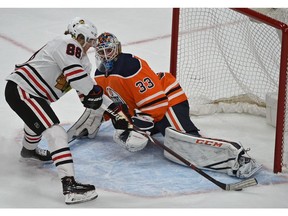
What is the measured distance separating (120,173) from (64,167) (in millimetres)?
399

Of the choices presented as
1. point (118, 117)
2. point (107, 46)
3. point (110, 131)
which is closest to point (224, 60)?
point (110, 131)

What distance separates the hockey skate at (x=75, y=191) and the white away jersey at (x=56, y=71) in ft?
1.28

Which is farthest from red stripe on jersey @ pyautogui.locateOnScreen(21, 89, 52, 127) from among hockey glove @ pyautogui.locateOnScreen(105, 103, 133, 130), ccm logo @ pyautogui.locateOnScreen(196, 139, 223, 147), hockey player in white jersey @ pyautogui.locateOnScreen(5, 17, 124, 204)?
ccm logo @ pyautogui.locateOnScreen(196, 139, 223, 147)

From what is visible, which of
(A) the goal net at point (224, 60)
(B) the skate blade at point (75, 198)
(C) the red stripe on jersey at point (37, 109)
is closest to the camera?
(B) the skate blade at point (75, 198)

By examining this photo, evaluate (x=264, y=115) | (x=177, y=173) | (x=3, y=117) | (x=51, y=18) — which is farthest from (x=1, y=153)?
(x=51, y=18)

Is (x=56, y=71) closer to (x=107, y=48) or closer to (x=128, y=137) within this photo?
(x=107, y=48)

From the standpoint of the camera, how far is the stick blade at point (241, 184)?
428 cm

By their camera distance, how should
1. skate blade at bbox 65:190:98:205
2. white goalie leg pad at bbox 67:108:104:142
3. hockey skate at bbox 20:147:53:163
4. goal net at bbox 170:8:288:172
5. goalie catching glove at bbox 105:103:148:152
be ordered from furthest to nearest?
goal net at bbox 170:8:288:172
white goalie leg pad at bbox 67:108:104:142
hockey skate at bbox 20:147:53:163
goalie catching glove at bbox 105:103:148:152
skate blade at bbox 65:190:98:205

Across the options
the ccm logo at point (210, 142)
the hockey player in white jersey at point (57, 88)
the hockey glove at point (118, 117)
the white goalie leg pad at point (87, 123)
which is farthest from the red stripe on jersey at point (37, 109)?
the ccm logo at point (210, 142)

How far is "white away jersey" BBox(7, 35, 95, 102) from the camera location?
4176 millimetres

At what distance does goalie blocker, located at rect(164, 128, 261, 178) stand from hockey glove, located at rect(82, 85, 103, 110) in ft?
1.41

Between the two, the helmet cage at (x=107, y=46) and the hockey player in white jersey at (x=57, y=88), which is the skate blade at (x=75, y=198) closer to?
the hockey player in white jersey at (x=57, y=88)

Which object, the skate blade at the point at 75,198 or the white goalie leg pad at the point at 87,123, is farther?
the white goalie leg pad at the point at 87,123

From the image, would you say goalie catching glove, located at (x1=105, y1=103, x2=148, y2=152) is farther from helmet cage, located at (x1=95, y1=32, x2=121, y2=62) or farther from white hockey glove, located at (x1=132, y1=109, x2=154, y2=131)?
helmet cage, located at (x1=95, y1=32, x2=121, y2=62)
